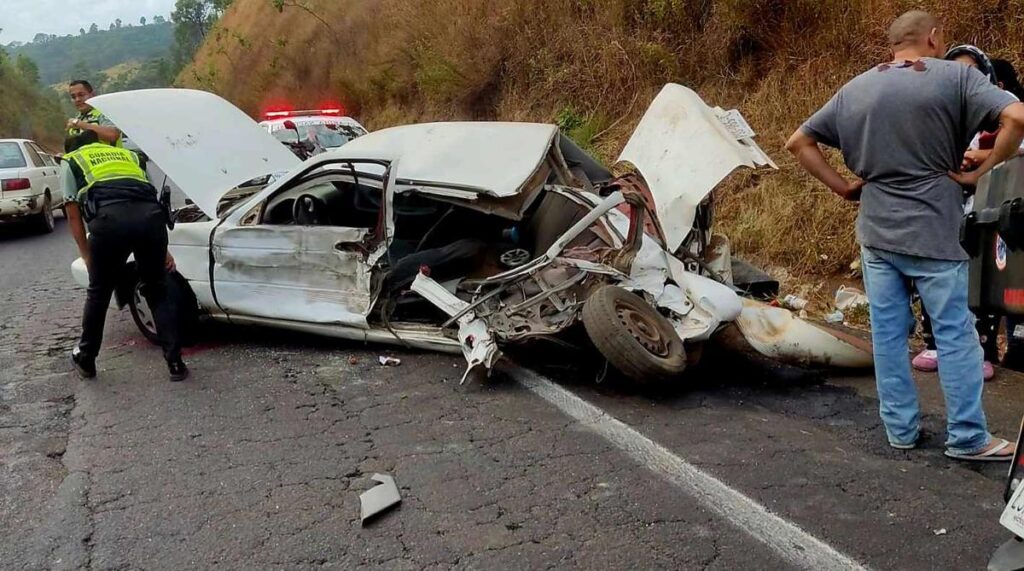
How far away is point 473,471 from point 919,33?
256 centimetres

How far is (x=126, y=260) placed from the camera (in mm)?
5160

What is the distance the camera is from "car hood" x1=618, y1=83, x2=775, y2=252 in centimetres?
489

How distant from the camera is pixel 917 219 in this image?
11.2ft

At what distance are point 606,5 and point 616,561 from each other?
9777mm

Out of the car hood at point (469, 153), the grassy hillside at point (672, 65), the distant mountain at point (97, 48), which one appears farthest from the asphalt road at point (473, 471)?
the distant mountain at point (97, 48)

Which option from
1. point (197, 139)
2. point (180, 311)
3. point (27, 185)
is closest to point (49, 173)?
point (27, 185)

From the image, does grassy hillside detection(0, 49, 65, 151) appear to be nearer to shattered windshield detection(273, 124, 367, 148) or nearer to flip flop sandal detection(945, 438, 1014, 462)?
shattered windshield detection(273, 124, 367, 148)

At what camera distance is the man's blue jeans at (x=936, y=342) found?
11.2 ft

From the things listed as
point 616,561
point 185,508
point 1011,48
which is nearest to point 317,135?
point 1011,48

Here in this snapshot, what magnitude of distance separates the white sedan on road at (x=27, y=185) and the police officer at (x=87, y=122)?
5.45 metres

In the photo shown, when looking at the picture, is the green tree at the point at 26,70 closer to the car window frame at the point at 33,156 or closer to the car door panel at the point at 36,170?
the car window frame at the point at 33,156

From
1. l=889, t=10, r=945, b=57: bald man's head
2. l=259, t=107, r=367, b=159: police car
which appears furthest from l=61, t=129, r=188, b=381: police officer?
l=259, t=107, r=367, b=159: police car

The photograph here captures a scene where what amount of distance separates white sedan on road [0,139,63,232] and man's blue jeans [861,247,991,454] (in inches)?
450

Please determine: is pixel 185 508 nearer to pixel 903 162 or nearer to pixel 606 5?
pixel 903 162
